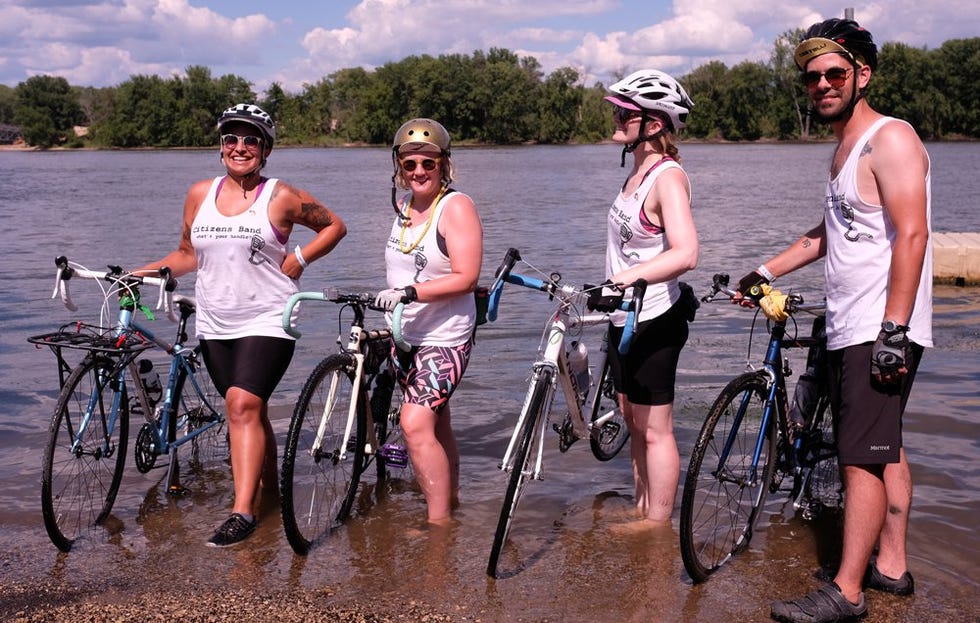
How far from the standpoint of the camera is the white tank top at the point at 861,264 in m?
4.38

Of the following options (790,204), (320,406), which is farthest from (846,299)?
(790,204)

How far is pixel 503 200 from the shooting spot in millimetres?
36719

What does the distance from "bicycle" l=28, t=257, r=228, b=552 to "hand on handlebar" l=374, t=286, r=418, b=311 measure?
140cm

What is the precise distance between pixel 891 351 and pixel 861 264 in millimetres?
420

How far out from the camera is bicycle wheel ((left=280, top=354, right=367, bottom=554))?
522 centimetres

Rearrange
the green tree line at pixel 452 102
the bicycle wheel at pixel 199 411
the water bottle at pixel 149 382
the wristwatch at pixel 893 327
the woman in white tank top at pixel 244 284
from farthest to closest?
1. the green tree line at pixel 452 102
2. the bicycle wheel at pixel 199 411
3. the water bottle at pixel 149 382
4. the woman in white tank top at pixel 244 284
5. the wristwatch at pixel 893 327

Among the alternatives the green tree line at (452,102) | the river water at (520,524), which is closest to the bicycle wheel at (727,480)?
the river water at (520,524)

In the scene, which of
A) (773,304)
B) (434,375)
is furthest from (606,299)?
(434,375)

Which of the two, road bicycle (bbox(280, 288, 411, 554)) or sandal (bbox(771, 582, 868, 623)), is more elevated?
road bicycle (bbox(280, 288, 411, 554))

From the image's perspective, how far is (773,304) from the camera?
5.07 m

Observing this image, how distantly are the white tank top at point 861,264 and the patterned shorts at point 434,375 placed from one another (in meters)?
1.87

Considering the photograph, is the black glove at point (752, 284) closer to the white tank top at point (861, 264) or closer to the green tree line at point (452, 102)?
the white tank top at point (861, 264)

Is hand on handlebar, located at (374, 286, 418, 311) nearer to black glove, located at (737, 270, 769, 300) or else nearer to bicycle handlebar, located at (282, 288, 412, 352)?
bicycle handlebar, located at (282, 288, 412, 352)

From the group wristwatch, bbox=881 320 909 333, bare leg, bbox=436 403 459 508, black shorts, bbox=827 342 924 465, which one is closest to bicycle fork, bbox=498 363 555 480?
bare leg, bbox=436 403 459 508
